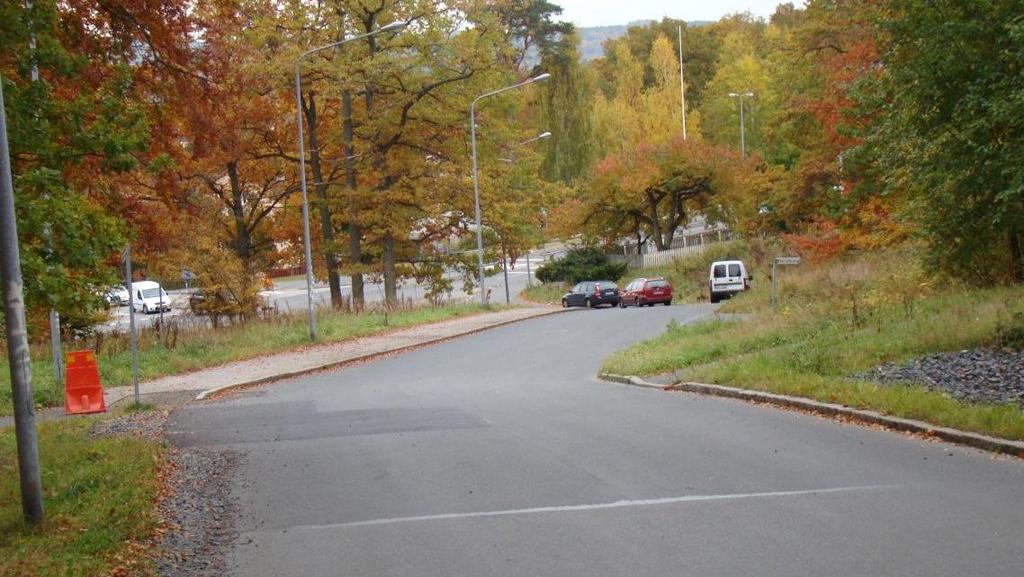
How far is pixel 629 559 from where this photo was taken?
274 inches

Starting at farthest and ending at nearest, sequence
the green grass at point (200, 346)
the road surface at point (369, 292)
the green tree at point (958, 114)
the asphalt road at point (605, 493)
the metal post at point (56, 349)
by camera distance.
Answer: the road surface at point (369, 292) → the green grass at point (200, 346) → the metal post at point (56, 349) → the green tree at point (958, 114) → the asphalt road at point (605, 493)

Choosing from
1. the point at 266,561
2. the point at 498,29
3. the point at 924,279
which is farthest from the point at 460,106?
the point at 266,561

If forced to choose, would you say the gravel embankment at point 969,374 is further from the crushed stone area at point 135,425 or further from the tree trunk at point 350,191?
the tree trunk at point 350,191

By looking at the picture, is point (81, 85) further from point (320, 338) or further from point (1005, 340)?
point (320, 338)

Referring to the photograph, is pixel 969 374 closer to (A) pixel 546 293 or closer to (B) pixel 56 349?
(B) pixel 56 349

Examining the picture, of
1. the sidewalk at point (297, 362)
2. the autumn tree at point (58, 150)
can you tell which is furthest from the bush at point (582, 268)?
the autumn tree at point (58, 150)

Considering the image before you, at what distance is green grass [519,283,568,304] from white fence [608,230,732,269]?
4.14 meters

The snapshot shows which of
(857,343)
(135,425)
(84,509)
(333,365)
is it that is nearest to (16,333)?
(84,509)

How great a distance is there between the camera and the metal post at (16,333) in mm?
7820

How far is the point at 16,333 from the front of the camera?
7.83 meters

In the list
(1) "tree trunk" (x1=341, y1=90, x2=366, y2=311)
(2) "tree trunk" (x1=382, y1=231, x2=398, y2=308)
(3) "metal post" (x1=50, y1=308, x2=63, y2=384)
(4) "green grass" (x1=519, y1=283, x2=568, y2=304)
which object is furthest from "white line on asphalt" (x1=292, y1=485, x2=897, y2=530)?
(4) "green grass" (x1=519, y1=283, x2=568, y2=304)

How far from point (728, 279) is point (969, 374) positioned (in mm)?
34680

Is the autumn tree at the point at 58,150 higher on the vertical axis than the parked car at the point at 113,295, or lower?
higher

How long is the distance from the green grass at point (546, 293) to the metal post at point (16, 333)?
181ft
